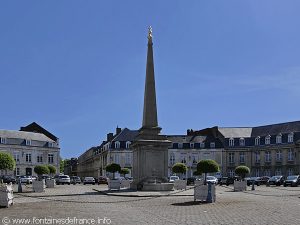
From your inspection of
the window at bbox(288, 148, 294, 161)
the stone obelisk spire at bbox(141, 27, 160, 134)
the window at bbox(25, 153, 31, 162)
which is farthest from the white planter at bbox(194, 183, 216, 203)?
the window at bbox(25, 153, 31, 162)

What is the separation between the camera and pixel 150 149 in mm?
31984

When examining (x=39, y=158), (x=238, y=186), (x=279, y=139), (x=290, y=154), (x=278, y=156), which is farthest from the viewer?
(x=39, y=158)

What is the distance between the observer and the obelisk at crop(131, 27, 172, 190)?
31703 mm

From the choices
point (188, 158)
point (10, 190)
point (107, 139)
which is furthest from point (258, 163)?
point (10, 190)

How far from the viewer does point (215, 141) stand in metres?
96.3

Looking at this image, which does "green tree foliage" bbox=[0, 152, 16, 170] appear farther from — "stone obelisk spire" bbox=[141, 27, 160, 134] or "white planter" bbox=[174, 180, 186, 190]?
"stone obelisk spire" bbox=[141, 27, 160, 134]

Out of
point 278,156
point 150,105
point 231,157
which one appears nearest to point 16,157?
point 231,157

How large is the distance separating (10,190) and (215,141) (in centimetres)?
7888

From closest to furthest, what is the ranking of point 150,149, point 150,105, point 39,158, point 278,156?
point 150,149, point 150,105, point 278,156, point 39,158

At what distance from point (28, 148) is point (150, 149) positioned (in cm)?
6916

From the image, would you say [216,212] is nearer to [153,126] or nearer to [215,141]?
[153,126]

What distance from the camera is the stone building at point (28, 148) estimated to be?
94.0 m

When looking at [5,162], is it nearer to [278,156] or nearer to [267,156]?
[278,156]

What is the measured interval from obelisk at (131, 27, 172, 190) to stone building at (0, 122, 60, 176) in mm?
64166
